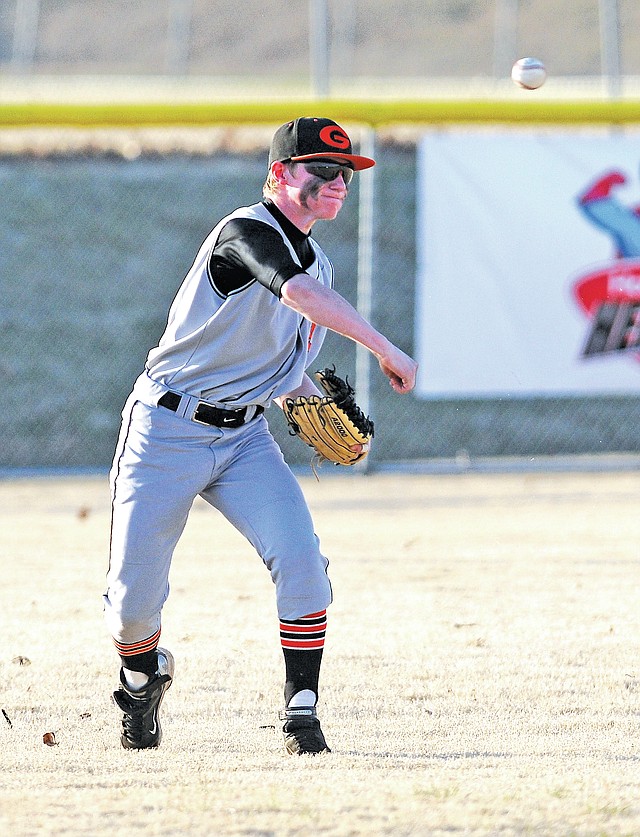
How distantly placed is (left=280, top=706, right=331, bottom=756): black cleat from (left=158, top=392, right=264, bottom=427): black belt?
843 millimetres

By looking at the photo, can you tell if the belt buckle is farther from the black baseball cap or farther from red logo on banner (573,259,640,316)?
red logo on banner (573,259,640,316)

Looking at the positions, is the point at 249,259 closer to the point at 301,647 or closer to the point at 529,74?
the point at 301,647

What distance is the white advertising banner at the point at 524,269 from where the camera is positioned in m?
9.91

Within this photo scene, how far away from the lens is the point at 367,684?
194 inches

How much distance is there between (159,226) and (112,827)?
10.1m

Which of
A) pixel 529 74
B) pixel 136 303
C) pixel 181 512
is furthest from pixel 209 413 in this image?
pixel 136 303

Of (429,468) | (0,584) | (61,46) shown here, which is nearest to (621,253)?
(429,468)

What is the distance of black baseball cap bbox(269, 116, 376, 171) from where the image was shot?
3.94m

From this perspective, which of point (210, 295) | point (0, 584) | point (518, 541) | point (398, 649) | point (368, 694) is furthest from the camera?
point (518, 541)

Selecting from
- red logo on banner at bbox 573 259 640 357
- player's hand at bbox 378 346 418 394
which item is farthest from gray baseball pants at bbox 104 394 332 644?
red logo on banner at bbox 573 259 640 357

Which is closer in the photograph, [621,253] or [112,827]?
[112,827]

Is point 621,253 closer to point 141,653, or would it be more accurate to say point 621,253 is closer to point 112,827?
point 141,653

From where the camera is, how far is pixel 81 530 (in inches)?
329

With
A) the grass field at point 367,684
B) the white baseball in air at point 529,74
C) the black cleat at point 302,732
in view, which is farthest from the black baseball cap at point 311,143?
the white baseball in air at point 529,74
